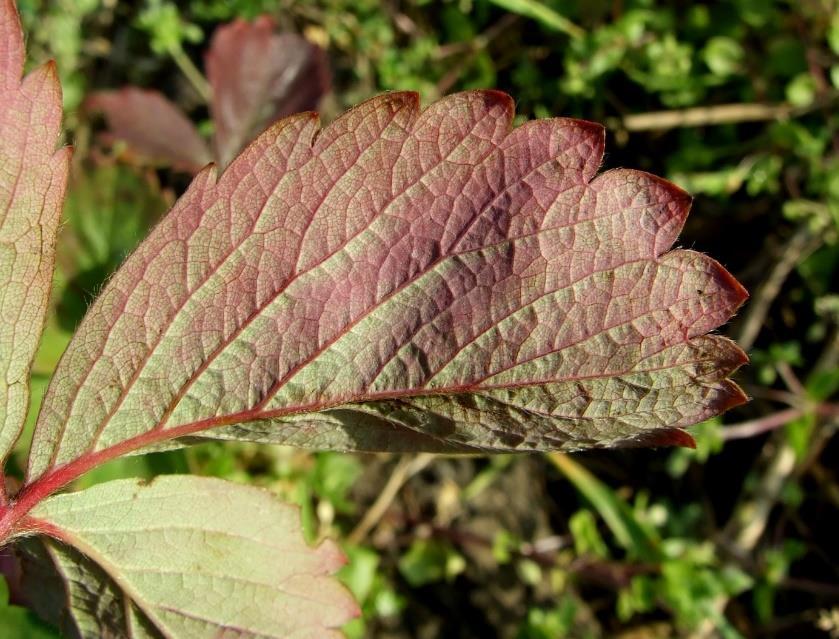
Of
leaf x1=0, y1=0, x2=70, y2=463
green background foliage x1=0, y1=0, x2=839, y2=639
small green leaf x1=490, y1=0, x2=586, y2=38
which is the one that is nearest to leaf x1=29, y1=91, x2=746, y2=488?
leaf x1=0, y1=0, x2=70, y2=463

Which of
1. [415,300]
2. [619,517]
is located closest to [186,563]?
[415,300]

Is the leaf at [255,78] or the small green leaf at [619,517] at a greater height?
the leaf at [255,78]

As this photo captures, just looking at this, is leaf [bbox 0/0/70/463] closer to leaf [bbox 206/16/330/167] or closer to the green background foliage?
the green background foliage

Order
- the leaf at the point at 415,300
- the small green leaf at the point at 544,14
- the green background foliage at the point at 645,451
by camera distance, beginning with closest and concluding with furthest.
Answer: the leaf at the point at 415,300
the small green leaf at the point at 544,14
the green background foliage at the point at 645,451

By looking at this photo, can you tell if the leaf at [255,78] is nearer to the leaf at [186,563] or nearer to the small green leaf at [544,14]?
the small green leaf at [544,14]

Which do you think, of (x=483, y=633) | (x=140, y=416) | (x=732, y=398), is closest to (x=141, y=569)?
(x=140, y=416)

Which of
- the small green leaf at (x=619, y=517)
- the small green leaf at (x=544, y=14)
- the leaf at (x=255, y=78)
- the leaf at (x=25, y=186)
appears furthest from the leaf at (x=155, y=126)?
the leaf at (x=25, y=186)

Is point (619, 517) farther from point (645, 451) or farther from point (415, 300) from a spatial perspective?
point (415, 300)
